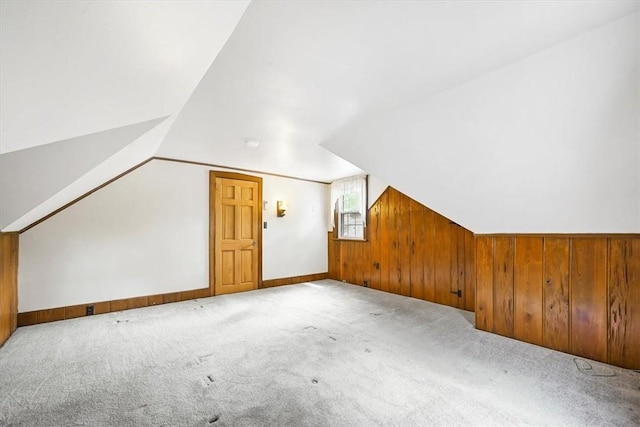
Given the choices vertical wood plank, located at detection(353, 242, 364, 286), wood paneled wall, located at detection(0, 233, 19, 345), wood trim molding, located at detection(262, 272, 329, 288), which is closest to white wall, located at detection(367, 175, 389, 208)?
vertical wood plank, located at detection(353, 242, 364, 286)

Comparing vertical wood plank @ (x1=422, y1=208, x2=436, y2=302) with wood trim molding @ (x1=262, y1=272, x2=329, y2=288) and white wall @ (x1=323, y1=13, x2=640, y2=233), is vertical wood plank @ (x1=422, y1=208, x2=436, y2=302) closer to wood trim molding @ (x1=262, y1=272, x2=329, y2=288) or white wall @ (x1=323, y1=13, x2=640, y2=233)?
white wall @ (x1=323, y1=13, x2=640, y2=233)

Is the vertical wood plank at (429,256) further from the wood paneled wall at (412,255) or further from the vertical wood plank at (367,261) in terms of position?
the vertical wood plank at (367,261)

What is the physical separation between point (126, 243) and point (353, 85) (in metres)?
3.56

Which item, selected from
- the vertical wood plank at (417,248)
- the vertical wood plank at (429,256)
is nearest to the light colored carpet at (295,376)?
the vertical wood plank at (429,256)

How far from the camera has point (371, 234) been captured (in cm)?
500

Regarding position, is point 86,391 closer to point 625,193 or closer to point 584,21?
point 584,21

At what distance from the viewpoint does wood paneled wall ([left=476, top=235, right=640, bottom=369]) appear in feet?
7.14

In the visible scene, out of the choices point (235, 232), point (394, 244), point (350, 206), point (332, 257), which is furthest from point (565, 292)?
point (235, 232)

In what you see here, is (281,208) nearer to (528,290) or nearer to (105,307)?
(105,307)

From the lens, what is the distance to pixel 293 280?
5371mm

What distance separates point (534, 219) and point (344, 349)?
6.72 ft

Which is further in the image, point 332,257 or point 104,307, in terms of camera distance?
point 332,257

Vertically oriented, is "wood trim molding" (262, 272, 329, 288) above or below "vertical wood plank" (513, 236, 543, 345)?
below

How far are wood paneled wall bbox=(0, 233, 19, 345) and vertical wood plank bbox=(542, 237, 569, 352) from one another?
197 inches
